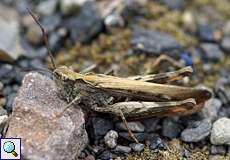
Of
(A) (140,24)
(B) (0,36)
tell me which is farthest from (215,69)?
(B) (0,36)

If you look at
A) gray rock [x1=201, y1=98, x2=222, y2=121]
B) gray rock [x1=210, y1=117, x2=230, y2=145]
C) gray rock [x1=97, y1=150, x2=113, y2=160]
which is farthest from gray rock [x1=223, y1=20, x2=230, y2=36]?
gray rock [x1=97, y1=150, x2=113, y2=160]

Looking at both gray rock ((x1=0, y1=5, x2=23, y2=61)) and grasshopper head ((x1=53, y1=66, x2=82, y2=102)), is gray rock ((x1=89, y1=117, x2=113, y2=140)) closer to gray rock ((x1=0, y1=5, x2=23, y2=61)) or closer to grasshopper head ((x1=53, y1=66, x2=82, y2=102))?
grasshopper head ((x1=53, y1=66, x2=82, y2=102))

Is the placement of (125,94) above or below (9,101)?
below

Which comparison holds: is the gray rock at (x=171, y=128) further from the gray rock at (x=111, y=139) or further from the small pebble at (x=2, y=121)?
the small pebble at (x=2, y=121)

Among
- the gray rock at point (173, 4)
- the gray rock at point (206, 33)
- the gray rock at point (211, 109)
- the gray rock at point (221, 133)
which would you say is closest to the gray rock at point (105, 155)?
the gray rock at point (221, 133)

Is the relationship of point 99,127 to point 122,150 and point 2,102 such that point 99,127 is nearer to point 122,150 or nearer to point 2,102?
point 122,150

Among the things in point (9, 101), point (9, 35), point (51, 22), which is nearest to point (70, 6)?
point (51, 22)
